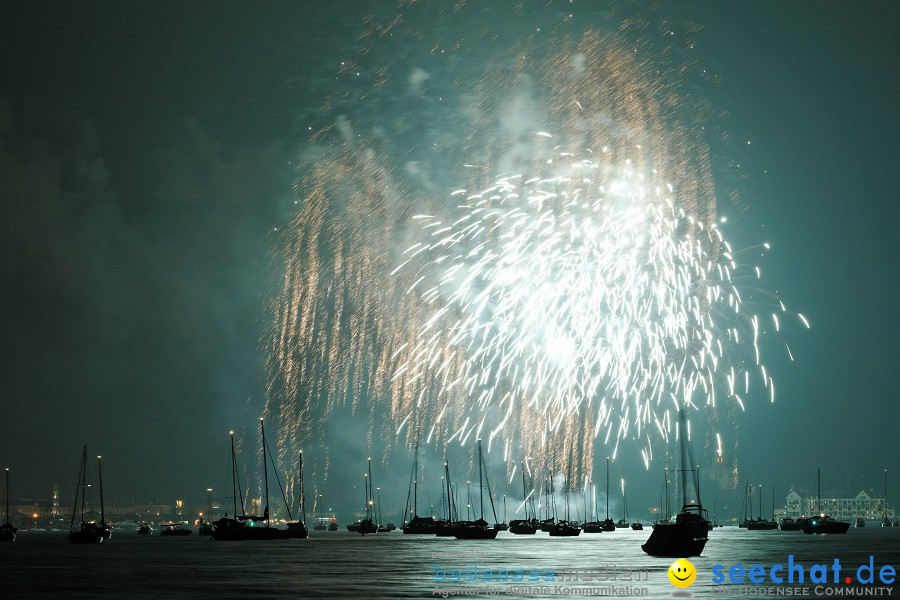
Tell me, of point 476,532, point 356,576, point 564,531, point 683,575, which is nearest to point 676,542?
point 683,575

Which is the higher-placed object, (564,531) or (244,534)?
(244,534)

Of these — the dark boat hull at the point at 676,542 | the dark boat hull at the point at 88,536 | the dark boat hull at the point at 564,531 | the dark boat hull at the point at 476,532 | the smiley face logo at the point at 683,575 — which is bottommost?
the dark boat hull at the point at 564,531

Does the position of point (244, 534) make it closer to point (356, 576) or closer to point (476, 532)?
point (476, 532)

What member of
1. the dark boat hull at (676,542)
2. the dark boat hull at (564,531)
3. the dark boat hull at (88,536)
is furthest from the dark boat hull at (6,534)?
the dark boat hull at (676,542)

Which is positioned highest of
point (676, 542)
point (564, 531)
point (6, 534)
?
point (676, 542)

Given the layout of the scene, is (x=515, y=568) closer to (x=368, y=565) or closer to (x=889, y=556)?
(x=368, y=565)

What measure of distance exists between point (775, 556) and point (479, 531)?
7168 cm

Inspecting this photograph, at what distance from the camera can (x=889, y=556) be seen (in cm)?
9788

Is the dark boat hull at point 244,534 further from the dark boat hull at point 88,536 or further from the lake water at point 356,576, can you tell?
the lake water at point 356,576

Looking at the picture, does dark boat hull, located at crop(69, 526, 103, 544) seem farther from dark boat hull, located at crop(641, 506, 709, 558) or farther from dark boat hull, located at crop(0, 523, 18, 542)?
dark boat hull, located at crop(641, 506, 709, 558)

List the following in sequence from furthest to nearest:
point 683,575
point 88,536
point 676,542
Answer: point 88,536 < point 676,542 < point 683,575

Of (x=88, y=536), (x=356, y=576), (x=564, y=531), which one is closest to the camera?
(x=356, y=576)

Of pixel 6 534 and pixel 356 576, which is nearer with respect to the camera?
pixel 356 576

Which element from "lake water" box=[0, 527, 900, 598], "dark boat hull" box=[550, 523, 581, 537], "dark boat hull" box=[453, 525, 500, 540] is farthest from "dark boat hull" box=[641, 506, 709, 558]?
"dark boat hull" box=[550, 523, 581, 537]
